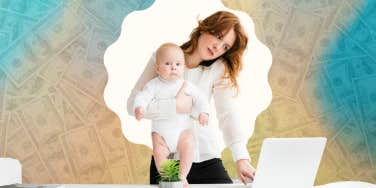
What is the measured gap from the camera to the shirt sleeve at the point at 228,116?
11.6ft

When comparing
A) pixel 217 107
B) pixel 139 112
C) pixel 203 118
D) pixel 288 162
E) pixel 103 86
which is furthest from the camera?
pixel 103 86

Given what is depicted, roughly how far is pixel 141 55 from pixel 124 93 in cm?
29

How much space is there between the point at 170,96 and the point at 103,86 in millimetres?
1065

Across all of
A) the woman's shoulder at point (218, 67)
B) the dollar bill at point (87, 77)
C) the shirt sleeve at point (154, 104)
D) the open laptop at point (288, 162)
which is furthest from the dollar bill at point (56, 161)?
the open laptop at point (288, 162)

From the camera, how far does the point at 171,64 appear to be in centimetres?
341

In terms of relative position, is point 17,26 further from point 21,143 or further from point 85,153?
point 85,153

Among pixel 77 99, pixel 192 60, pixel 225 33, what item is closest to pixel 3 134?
pixel 77 99

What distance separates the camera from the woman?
138 inches

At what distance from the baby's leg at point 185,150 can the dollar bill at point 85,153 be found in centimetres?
120

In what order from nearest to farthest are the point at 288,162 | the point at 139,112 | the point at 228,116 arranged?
the point at 288,162, the point at 139,112, the point at 228,116

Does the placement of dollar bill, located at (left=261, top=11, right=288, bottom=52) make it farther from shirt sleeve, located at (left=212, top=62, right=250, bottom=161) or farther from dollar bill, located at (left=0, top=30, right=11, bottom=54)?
dollar bill, located at (left=0, top=30, right=11, bottom=54)

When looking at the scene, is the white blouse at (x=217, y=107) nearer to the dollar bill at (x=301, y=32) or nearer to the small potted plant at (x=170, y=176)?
the dollar bill at (x=301, y=32)

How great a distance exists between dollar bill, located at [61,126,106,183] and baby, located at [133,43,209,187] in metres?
1.06

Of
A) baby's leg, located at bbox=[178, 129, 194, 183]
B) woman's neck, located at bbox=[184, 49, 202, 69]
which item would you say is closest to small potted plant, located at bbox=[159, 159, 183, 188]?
baby's leg, located at bbox=[178, 129, 194, 183]
